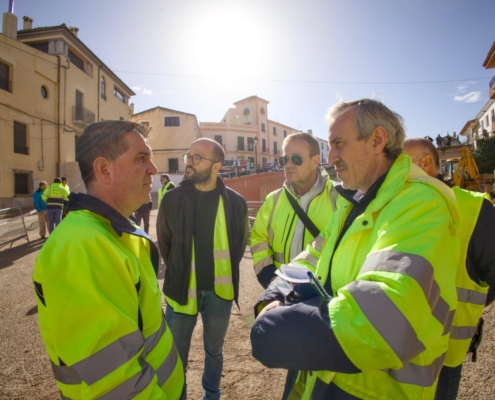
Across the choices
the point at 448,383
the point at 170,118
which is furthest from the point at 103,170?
the point at 170,118

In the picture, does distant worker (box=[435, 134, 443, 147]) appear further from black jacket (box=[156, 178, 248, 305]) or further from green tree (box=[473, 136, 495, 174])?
black jacket (box=[156, 178, 248, 305])

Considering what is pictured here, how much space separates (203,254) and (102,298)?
1.56 m

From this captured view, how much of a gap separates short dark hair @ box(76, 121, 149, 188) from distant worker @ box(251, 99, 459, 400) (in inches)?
41.1

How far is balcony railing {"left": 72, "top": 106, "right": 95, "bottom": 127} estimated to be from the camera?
21.1 meters

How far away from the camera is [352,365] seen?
2.95 feet

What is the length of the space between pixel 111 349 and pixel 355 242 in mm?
1005

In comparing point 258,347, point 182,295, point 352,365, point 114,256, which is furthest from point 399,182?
point 182,295

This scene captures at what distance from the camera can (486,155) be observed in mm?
27344

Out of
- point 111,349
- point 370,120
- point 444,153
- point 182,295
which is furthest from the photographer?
point 444,153

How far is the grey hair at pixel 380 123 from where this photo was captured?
1.39m

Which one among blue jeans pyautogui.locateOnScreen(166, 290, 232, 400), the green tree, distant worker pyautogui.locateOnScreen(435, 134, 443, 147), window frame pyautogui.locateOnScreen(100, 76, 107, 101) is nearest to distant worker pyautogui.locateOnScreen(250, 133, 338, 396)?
blue jeans pyautogui.locateOnScreen(166, 290, 232, 400)

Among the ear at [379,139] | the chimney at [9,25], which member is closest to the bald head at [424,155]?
the ear at [379,139]

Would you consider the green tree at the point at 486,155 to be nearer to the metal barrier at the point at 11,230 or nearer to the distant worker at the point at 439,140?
the distant worker at the point at 439,140

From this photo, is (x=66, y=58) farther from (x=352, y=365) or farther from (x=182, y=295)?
(x=352, y=365)
